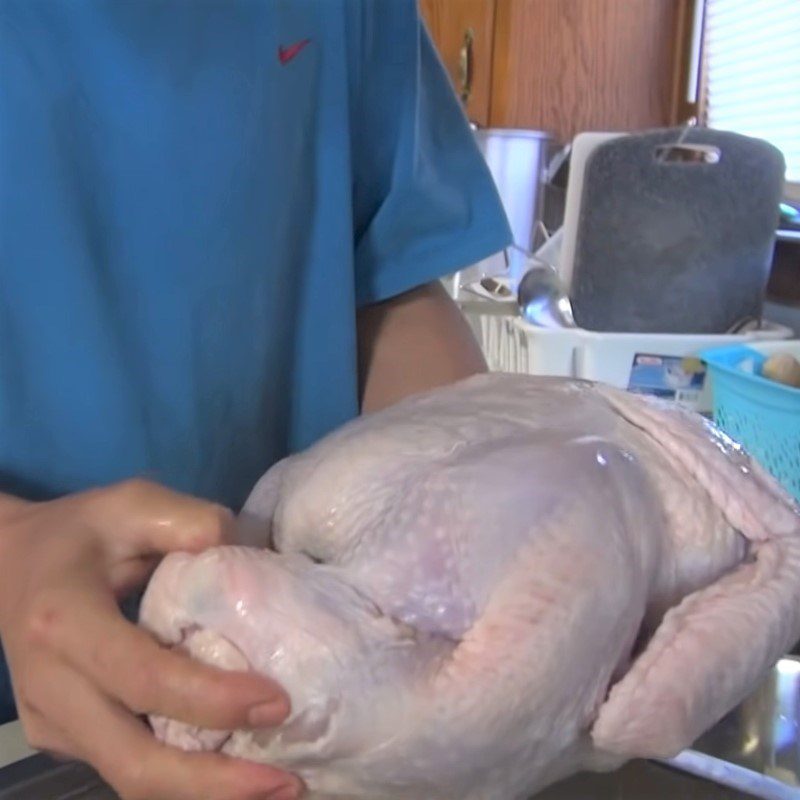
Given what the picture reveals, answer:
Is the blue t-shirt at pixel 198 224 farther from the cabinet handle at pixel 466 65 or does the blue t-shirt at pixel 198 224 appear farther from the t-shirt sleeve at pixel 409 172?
the cabinet handle at pixel 466 65

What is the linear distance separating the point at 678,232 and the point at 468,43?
103 centimetres

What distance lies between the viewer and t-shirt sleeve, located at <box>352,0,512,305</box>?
64 centimetres

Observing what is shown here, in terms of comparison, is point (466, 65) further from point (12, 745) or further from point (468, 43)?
point (12, 745)

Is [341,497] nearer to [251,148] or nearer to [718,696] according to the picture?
[718,696]

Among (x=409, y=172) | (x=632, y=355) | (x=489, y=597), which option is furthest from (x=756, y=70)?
(x=489, y=597)

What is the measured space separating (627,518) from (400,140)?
0.36m

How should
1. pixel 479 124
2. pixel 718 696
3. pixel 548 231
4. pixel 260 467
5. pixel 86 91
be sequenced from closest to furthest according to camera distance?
pixel 718 696
pixel 86 91
pixel 260 467
pixel 548 231
pixel 479 124

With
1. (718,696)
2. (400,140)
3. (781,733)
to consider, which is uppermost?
(400,140)

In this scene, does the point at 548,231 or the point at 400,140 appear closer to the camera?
the point at 400,140

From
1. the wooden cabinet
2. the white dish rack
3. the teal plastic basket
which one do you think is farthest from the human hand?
the wooden cabinet

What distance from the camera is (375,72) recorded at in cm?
64

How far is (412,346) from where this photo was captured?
0.67 m

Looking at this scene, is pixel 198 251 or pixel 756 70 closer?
pixel 198 251

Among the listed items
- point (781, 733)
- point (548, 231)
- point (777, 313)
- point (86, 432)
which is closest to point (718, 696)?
point (781, 733)
